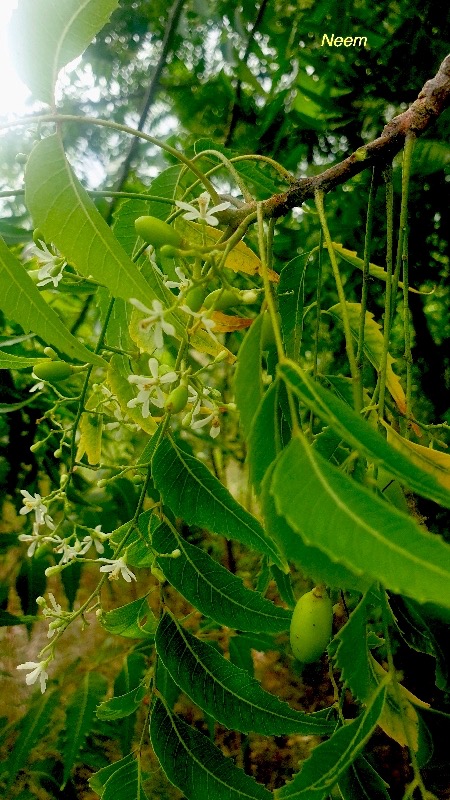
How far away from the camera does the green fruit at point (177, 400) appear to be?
0.51m

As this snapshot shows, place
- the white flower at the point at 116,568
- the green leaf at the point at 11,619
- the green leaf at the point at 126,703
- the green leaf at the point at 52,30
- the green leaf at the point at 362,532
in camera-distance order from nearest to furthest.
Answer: the green leaf at the point at 362,532 < the green leaf at the point at 52,30 < the white flower at the point at 116,568 < the green leaf at the point at 126,703 < the green leaf at the point at 11,619

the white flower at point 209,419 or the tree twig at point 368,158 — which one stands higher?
the tree twig at point 368,158

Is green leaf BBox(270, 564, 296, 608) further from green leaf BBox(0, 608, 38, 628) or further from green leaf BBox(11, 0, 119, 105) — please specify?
green leaf BBox(0, 608, 38, 628)

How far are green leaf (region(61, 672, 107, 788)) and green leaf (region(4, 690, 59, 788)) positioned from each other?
3.2 inches

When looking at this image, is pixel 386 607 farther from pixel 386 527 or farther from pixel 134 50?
pixel 134 50

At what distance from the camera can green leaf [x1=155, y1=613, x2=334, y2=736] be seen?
0.57 m

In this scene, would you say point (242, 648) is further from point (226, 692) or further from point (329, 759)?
point (329, 759)

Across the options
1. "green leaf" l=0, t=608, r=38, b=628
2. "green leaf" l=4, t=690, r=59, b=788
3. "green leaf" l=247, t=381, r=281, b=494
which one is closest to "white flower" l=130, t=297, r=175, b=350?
"green leaf" l=247, t=381, r=281, b=494

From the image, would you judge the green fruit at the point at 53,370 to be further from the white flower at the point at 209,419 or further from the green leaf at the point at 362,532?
the green leaf at the point at 362,532

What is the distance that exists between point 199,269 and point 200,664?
1.21 ft

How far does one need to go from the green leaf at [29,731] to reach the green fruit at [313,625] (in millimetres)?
966

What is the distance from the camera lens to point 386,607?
1.40 ft

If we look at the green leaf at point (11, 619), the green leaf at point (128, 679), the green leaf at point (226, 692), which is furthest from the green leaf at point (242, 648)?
the green leaf at point (226, 692)

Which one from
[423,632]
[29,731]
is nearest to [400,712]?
[423,632]
